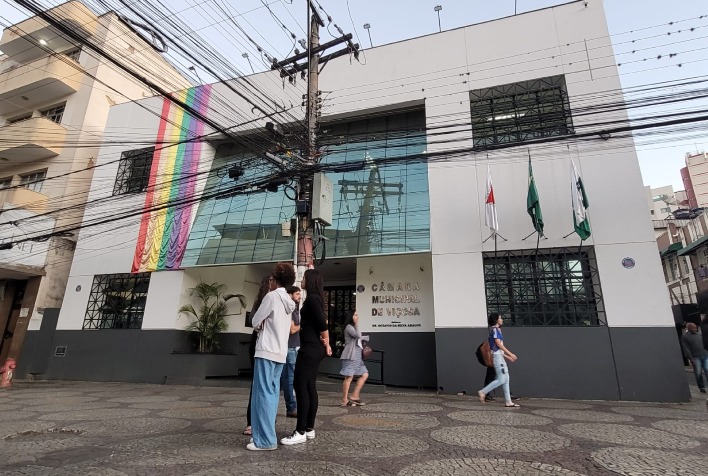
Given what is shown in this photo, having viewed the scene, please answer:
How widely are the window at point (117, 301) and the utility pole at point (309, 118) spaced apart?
7.71m

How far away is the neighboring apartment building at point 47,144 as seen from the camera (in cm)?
1326

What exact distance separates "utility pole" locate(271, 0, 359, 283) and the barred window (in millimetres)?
4303

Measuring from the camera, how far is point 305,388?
11.6 feet

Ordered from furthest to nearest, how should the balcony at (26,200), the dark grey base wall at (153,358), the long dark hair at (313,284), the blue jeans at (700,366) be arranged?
the balcony at (26,200) → the dark grey base wall at (153,358) → the blue jeans at (700,366) → the long dark hair at (313,284)

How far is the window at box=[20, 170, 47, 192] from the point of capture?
1520 cm

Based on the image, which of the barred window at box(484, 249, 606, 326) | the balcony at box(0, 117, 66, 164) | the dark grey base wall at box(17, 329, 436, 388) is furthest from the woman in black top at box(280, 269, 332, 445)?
the balcony at box(0, 117, 66, 164)

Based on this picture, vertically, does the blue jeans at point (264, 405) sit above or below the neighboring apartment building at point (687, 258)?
below

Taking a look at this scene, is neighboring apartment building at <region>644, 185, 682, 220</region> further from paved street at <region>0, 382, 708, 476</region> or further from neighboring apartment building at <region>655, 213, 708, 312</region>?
paved street at <region>0, 382, 708, 476</region>

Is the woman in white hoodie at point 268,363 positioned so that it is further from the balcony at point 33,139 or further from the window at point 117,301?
the balcony at point 33,139

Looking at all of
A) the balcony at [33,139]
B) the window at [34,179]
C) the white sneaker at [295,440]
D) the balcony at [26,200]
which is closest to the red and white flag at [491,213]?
the white sneaker at [295,440]

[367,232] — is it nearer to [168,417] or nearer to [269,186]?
[269,186]

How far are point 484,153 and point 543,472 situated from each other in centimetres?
754

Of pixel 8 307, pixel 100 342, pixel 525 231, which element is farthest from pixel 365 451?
pixel 8 307

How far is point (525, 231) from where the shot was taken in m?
8.38
